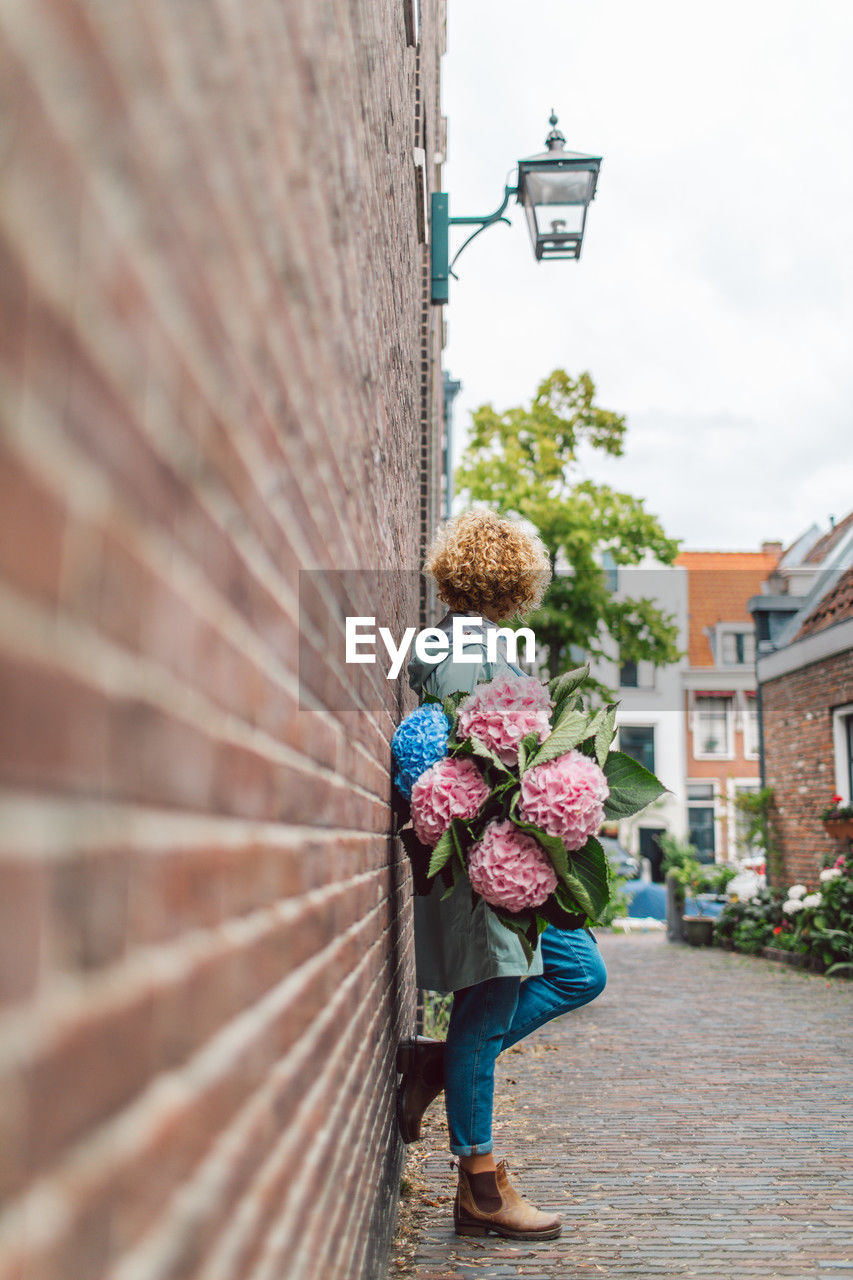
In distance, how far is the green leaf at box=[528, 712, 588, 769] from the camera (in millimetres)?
2787

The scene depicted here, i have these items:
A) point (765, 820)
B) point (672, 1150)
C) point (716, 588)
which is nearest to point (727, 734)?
point (716, 588)

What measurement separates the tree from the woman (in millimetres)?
14080

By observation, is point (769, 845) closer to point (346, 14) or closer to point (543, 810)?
point (543, 810)

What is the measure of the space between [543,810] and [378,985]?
1.92 ft

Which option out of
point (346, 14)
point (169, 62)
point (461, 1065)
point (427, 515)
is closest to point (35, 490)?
point (169, 62)

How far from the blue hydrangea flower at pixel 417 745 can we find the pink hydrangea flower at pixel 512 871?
0.95ft

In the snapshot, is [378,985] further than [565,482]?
No

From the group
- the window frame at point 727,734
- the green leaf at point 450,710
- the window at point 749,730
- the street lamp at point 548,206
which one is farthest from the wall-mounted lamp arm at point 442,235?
the window frame at point 727,734

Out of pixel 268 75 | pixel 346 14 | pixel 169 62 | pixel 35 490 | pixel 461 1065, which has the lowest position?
pixel 461 1065

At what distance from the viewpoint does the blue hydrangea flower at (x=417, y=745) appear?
2949mm

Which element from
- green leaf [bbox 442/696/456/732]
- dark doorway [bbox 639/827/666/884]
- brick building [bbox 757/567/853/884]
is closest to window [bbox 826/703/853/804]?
brick building [bbox 757/567/853/884]

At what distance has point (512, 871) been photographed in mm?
2709

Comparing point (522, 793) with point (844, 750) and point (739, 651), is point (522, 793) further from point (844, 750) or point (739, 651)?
point (739, 651)

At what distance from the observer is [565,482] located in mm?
20125
